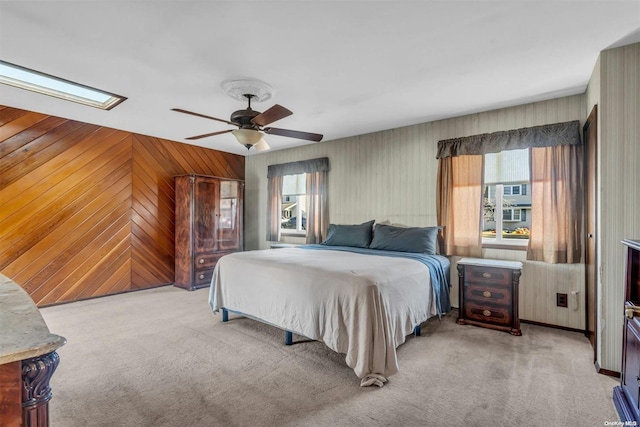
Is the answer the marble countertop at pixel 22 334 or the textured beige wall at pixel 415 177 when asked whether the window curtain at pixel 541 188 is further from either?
the marble countertop at pixel 22 334

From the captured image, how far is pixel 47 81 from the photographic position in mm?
3123

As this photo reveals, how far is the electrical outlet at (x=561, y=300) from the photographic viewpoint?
3295 mm

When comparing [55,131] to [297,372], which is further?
[55,131]

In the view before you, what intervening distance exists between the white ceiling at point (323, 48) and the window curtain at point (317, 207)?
6.09 ft

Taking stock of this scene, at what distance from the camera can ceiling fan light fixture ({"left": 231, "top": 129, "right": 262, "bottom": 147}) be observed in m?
2.96

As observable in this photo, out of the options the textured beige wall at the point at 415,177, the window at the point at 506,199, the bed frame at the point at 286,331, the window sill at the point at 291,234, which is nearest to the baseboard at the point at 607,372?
the textured beige wall at the point at 415,177

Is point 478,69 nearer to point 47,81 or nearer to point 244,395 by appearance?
point 244,395

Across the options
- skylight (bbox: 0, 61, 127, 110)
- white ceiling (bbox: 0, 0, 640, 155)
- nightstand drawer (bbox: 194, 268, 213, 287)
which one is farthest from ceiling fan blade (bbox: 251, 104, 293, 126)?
nightstand drawer (bbox: 194, 268, 213, 287)

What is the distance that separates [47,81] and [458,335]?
483 centimetres

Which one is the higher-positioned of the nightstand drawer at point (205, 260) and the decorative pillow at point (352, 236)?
the decorative pillow at point (352, 236)

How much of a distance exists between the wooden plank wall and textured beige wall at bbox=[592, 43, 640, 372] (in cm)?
564

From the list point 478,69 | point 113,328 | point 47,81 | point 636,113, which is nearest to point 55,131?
point 47,81

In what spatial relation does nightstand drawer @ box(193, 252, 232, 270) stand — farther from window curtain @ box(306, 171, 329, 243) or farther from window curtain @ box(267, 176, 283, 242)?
window curtain @ box(306, 171, 329, 243)

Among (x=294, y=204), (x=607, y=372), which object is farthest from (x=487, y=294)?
(x=294, y=204)
